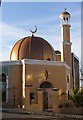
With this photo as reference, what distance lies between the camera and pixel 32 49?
1028 inches

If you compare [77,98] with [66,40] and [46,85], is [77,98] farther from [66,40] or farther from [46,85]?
[66,40]

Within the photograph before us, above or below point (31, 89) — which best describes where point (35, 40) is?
above

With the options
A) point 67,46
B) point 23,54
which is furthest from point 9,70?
point 67,46

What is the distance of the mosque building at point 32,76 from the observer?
22.6 metres

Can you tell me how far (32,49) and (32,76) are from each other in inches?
110

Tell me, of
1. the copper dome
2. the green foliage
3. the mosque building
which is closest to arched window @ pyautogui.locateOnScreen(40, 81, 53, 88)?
the mosque building

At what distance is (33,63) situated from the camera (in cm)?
2448

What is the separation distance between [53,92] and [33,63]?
4224 millimetres

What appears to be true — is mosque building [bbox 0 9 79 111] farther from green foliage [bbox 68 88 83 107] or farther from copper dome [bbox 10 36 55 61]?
green foliage [bbox 68 88 83 107]

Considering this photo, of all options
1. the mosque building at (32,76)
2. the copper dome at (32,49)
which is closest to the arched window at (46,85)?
the mosque building at (32,76)

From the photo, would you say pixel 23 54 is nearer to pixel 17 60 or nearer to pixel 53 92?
pixel 17 60

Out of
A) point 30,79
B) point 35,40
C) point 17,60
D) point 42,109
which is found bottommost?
point 42,109

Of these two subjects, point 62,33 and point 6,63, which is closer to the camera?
point 6,63

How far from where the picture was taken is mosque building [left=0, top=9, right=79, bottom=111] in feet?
74.1
